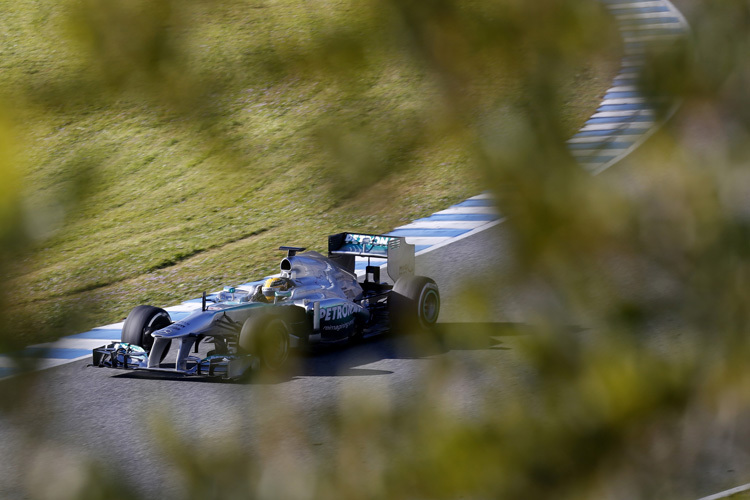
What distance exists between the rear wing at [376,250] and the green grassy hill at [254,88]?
6.92 metres

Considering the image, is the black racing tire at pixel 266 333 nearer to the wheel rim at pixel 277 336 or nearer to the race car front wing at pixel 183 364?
the wheel rim at pixel 277 336

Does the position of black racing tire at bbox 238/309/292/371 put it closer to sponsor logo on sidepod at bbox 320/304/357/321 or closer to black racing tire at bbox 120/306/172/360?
sponsor logo on sidepod at bbox 320/304/357/321

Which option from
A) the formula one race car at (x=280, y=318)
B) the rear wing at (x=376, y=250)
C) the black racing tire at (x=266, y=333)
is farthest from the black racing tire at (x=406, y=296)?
the black racing tire at (x=266, y=333)

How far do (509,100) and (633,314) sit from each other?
0.62 m

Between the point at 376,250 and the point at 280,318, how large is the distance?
1.84 meters

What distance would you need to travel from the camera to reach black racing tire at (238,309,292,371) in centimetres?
734

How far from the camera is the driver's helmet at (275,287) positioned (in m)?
8.19

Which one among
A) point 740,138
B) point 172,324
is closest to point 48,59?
point 740,138

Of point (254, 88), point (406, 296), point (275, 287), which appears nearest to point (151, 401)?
point (275, 287)

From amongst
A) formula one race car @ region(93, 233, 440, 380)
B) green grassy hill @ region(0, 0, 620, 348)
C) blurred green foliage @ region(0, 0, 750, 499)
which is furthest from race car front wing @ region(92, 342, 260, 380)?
green grassy hill @ region(0, 0, 620, 348)

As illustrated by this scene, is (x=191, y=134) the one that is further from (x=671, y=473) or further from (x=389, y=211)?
(x=671, y=473)

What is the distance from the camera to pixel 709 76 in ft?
6.78

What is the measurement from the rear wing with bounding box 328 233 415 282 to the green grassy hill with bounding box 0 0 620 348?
22.7ft

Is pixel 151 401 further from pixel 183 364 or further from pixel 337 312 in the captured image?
pixel 337 312
